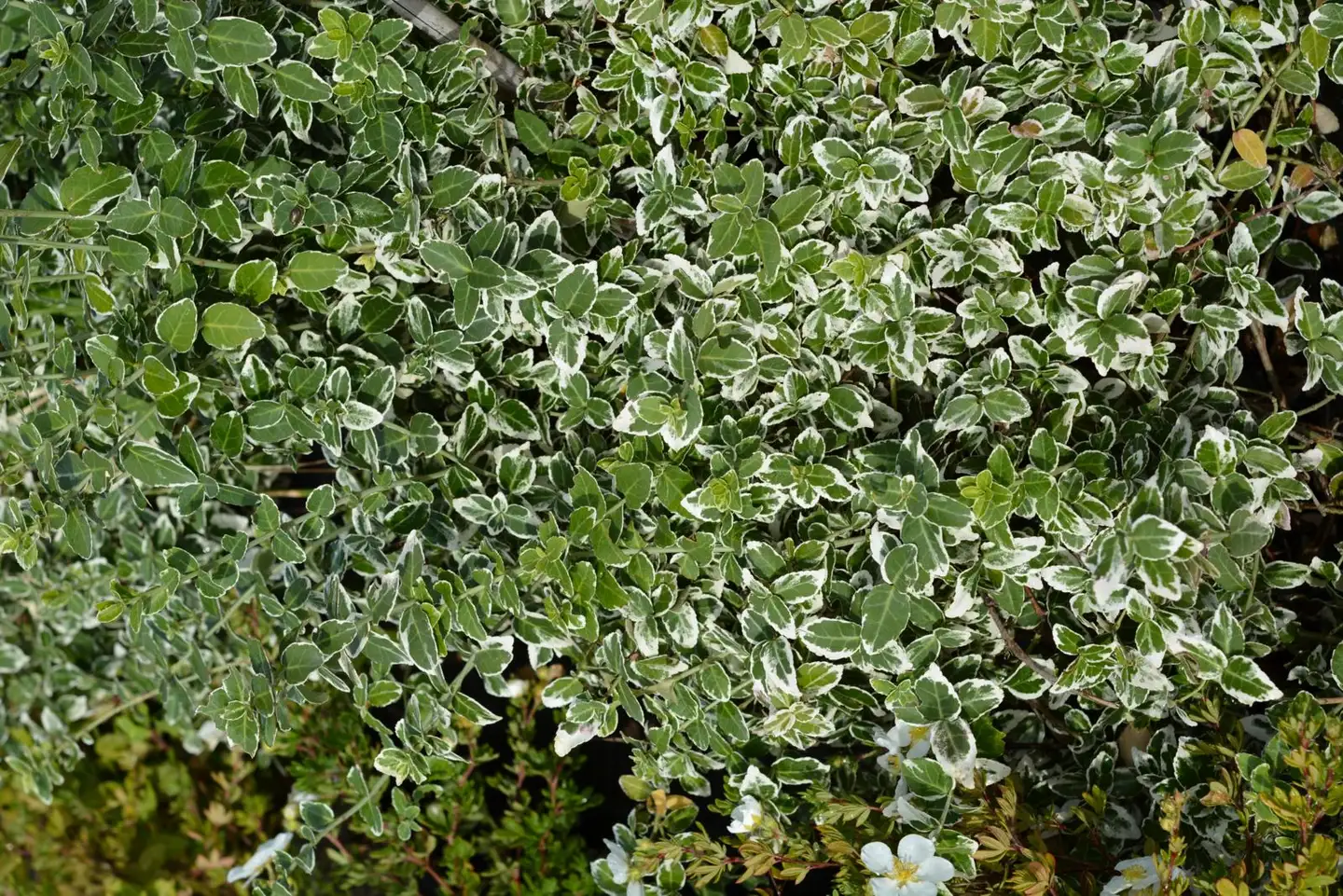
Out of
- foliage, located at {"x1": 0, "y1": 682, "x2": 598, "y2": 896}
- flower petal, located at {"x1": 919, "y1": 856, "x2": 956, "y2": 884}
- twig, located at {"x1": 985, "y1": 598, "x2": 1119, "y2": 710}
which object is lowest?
foliage, located at {"x1": 0, "y1": 682, "x2": 598, "y2": 896}

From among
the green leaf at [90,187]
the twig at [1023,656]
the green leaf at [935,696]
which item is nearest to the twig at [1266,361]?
the twig at [1023,656]

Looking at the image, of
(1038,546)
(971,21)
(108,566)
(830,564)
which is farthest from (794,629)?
(108,566)

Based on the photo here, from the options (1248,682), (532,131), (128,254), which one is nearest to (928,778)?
(1248,682)

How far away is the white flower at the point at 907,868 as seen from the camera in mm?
1368

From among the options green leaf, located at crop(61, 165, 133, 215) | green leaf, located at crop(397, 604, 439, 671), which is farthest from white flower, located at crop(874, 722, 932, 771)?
green leaf, located at crop(61, 165, 133, 215)

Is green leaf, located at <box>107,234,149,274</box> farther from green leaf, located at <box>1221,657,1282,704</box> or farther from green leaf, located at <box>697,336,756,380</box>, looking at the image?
green leaf, located at <box>1221,657,1282,704</box>

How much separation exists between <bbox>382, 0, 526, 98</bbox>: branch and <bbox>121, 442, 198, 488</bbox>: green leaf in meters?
0.72

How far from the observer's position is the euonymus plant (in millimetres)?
1329

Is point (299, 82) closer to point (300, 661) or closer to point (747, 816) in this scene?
point (300, 661)

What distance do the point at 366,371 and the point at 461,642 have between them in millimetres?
474

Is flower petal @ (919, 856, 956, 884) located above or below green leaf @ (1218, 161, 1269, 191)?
below

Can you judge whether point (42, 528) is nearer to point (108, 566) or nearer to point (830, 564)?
point (108, 566)

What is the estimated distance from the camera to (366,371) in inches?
59.1

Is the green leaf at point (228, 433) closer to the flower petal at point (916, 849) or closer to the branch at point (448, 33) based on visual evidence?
the branch at point (448, 33)
